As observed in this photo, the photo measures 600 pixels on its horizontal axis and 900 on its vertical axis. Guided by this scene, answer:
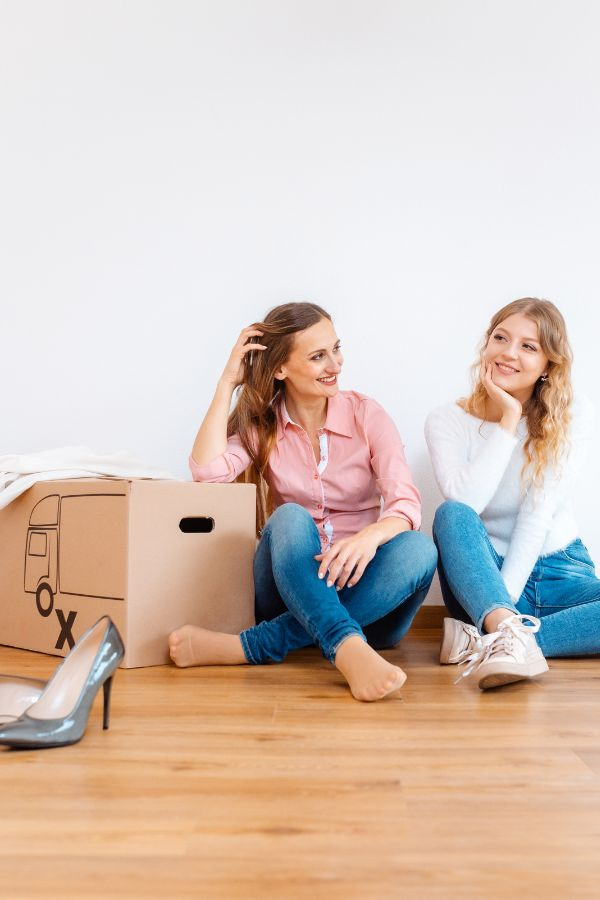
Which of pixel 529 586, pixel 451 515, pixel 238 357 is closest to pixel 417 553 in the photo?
pixel 451 515

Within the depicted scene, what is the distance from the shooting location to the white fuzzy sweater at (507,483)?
1.75 m

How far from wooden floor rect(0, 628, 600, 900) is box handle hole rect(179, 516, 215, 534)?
49 cm

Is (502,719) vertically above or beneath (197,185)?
beneath

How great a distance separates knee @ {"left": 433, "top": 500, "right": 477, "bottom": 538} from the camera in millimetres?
1670

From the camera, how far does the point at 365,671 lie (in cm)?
130

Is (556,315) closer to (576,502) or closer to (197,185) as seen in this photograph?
(576,502)

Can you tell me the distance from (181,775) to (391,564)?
725mm

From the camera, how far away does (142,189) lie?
2.22m

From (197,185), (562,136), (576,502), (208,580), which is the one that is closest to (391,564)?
(208,580)

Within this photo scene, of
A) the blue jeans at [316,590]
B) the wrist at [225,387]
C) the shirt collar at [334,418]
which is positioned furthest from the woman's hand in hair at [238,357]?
the blue jeans at [316,590]

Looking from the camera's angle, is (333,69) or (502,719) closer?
(502,719)

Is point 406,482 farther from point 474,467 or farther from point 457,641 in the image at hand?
point 457,641

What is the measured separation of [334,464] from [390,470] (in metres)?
0.15

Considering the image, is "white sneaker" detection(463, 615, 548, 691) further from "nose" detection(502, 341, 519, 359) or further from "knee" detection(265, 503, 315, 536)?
"nose" detection(502, 341, 519, 359)
